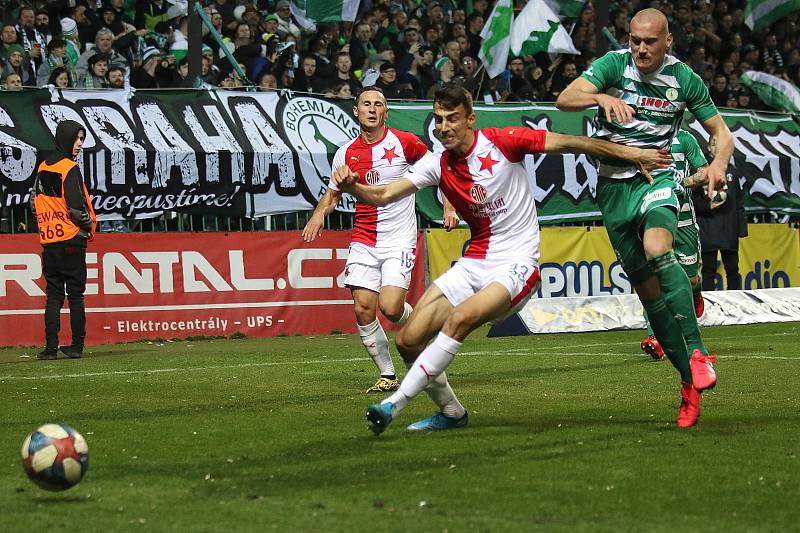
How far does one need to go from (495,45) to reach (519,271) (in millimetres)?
13834

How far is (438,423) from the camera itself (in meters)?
7.94

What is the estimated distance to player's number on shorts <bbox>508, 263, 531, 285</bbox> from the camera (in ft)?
25.1

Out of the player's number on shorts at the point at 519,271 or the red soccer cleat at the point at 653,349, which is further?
the red soccer cleat at the point at 653,349

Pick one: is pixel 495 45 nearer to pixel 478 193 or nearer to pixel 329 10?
pixel 329 10

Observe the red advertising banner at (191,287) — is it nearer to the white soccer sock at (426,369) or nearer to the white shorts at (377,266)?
the white shorts at (377,266)

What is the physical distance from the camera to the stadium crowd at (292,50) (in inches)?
697

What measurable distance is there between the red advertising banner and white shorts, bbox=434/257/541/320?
31.0 ft

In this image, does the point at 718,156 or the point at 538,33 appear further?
the point at 538,33

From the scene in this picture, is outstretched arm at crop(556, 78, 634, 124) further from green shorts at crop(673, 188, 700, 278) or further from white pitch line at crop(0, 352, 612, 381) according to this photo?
white pitch line at crop(0, 352, 612, 381)

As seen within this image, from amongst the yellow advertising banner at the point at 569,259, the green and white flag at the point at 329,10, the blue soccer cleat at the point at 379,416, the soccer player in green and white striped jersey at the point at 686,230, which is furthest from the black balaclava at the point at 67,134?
the blue soccer cleat at the point at 379,416

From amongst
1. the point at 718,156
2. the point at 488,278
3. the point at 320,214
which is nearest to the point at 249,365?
the point at 320,214

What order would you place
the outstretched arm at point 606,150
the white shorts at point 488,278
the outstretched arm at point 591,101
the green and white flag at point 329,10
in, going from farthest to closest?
1. the green and white flag at point 329,10
2. the outstretched arm at point 591,101
3. the white shorts at point 488,278
4. the outstretched arm at point 606,150

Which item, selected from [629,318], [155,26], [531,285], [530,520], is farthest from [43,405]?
[155,26]

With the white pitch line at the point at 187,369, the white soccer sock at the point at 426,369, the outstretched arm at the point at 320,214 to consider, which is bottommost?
the white pitch line at the point at 187,369
